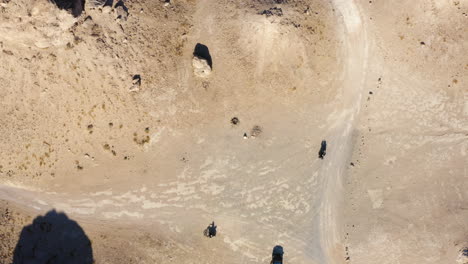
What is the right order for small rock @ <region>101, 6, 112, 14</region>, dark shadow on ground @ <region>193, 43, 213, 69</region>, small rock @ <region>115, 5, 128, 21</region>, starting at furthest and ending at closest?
dark shadow on ground @ <region>193, 43, 213, 69</region>
small rock @ <region>115, 5, 128, 21</region>
small rock @ <region>101, 6, 112, 14</region>

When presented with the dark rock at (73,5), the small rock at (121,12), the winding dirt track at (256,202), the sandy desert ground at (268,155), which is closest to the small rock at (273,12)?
the sandy desert ground at (268,155)

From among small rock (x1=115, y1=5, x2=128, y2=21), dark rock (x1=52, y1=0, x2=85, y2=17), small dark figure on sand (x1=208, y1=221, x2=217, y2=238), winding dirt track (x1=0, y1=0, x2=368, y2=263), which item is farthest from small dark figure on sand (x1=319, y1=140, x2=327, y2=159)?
dark rock (x1=52, y1=0, x2=85, y2=17)

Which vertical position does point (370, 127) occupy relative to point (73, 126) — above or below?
above

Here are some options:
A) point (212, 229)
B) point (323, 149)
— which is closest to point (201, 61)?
point (323, 149)

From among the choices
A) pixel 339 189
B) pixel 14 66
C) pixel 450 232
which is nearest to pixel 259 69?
pixel 339 189

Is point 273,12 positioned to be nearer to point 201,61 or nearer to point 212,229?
point 201,61

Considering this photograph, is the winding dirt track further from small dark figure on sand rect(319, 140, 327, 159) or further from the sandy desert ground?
small dark figure on sand rect(319, 140, 327, 159)

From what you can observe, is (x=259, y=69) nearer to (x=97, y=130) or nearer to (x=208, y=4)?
(x=208, y=4)
